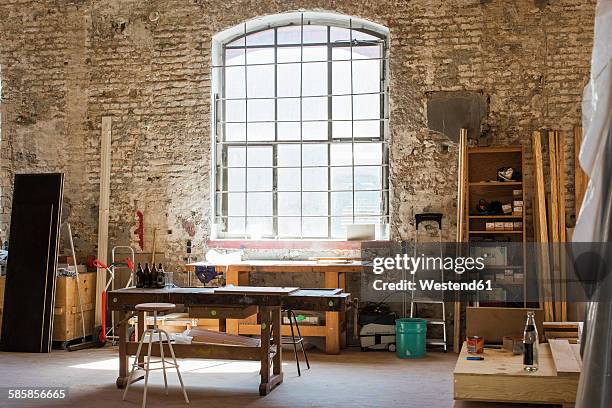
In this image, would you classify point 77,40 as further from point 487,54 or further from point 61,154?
point 487,54

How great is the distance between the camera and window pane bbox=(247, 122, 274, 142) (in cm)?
956

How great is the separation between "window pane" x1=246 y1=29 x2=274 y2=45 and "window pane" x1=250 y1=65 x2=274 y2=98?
0.30 m

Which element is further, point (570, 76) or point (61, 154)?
point (61, 154)

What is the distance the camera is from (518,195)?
8.40 meters

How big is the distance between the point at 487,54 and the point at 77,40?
5005 millimetres

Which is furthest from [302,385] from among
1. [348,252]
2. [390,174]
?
[390,174]

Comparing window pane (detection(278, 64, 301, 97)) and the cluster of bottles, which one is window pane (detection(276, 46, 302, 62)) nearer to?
window pane (detection(278, 64, 301, 97))

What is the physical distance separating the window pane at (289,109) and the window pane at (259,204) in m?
0.96

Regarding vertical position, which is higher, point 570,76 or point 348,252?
point 570,76

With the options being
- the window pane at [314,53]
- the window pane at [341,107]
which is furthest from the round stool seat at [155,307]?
the window pane at [314,53]

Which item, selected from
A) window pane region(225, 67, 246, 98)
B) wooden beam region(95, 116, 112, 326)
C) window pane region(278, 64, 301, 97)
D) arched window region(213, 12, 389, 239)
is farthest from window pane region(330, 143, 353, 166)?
wooden beam region(95, 116, 112, 326)

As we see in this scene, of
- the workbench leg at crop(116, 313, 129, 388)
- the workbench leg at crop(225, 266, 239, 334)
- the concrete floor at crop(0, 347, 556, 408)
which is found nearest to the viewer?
the concrete floor at crop(0, 347, 556, 408)

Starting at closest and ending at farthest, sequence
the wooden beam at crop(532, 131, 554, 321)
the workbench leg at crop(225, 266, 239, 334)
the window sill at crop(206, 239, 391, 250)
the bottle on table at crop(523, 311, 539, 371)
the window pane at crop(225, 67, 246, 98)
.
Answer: the bottle on table at crop(523, 311, 539, 371), the wooden beam at crop(532, 131, 554, 321), the workbench leg at crop(225, 266, 239, 334), the window sill at crop(206, 239, 391, 250), the window pane at crop(225, 67, 246, 98)

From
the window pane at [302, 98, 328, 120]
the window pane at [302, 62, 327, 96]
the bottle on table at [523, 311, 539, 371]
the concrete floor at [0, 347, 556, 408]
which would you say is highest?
the window pane at [302, 62, 327, 96]
